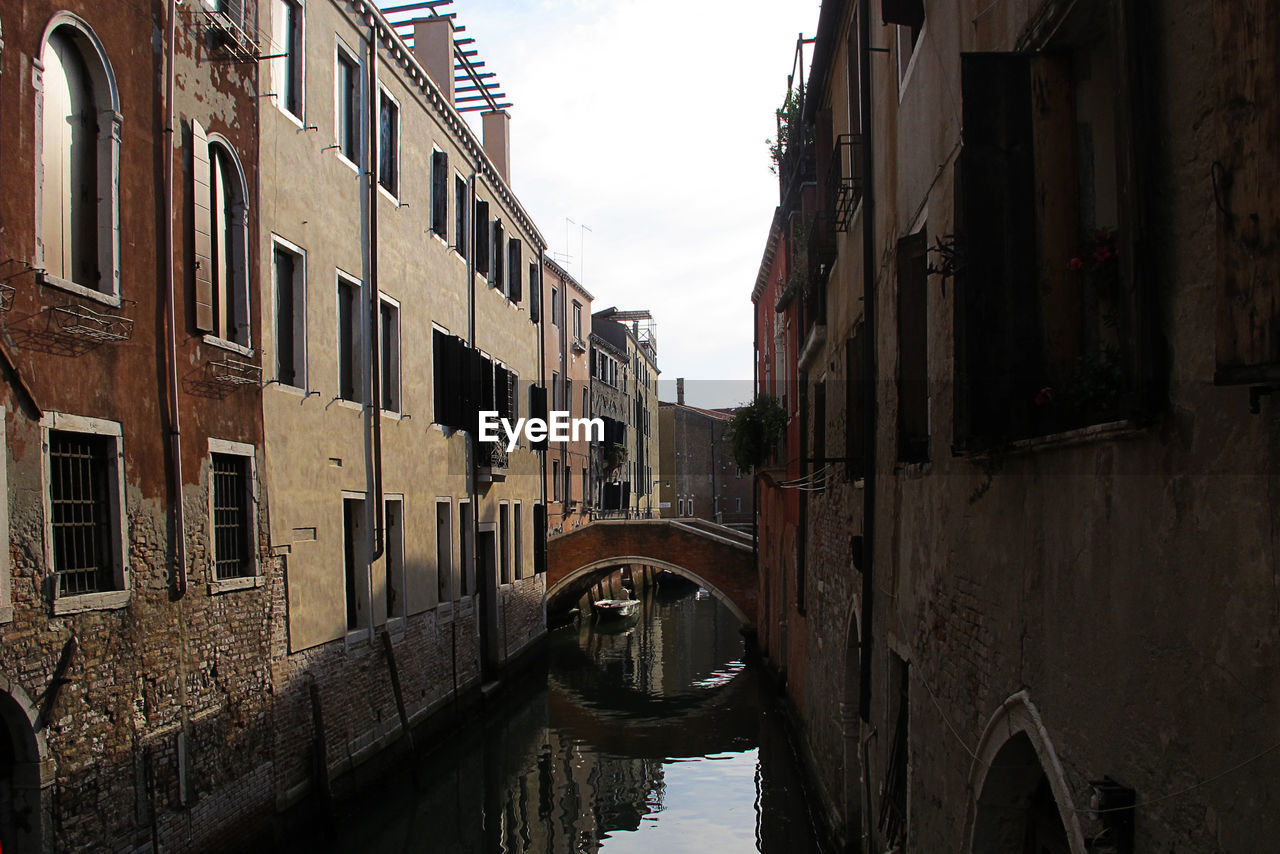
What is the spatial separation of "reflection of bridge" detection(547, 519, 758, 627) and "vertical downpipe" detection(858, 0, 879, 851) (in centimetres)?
1461

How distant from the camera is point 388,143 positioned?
12.5m

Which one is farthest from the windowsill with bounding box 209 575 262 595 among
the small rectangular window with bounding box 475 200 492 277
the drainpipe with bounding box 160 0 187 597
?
the small rectangular window with bounding box 475 200 492 277

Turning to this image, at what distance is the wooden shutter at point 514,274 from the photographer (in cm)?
1889

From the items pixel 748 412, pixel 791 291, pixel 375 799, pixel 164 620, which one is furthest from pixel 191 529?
pixel 748 412

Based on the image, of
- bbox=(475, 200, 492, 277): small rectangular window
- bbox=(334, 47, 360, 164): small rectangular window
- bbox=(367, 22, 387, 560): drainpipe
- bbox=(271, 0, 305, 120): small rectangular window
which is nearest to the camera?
bbox=(271, 0, 305, 120): small rectangular window

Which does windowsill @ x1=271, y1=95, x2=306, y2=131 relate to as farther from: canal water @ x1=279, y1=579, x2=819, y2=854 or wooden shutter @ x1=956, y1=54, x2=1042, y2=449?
wooden shutter @ x1=956, y1=54, x2=1042, y2=449

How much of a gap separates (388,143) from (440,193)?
2.09 meters

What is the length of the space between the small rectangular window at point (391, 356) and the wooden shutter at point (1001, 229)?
9.61 m

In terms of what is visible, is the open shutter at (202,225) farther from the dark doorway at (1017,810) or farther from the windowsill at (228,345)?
the dark doorway at (1017,810)

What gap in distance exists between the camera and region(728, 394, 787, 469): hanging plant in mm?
15055

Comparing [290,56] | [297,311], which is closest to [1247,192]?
[297,311]

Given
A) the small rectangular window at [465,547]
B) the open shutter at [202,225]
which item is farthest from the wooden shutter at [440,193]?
the open shutter at [202,225]

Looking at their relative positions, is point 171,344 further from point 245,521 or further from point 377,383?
point 377,383

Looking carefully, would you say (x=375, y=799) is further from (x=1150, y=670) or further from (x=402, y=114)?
(x=1150, y=670)
